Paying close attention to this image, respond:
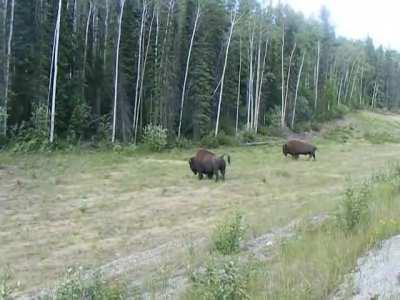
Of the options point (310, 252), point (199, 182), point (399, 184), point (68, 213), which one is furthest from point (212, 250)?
point (199, 182)

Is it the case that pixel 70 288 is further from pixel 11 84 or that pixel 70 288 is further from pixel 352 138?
pixel 352 138

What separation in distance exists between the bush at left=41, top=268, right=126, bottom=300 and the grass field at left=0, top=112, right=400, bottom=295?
152 cm

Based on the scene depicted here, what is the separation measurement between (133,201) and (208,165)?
198 inches

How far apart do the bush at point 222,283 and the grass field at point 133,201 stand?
179 cm

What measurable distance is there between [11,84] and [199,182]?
1590 centimetres

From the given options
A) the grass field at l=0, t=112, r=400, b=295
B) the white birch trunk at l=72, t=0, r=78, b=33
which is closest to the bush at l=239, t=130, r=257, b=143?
the grass field at l=0, t=112, r=400, b=295

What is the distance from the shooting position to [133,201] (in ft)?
52.5

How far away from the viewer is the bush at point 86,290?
5055 mm

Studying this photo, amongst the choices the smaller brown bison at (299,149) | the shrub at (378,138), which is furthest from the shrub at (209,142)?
the shrub at (378,138)

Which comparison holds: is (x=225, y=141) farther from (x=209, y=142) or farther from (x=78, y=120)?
(x=78, y=120)

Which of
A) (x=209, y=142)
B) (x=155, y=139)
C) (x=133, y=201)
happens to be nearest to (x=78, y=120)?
(x=155, y=139)

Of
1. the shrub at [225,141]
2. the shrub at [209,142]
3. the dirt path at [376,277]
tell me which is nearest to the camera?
the dirt path at [376,277]

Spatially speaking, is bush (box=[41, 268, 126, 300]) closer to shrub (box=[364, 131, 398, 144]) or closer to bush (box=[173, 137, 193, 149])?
bush (box=[173, 137, 193, 149])

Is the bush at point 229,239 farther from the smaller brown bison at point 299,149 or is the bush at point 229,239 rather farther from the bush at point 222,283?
the smaller brown bison at point 299,149
